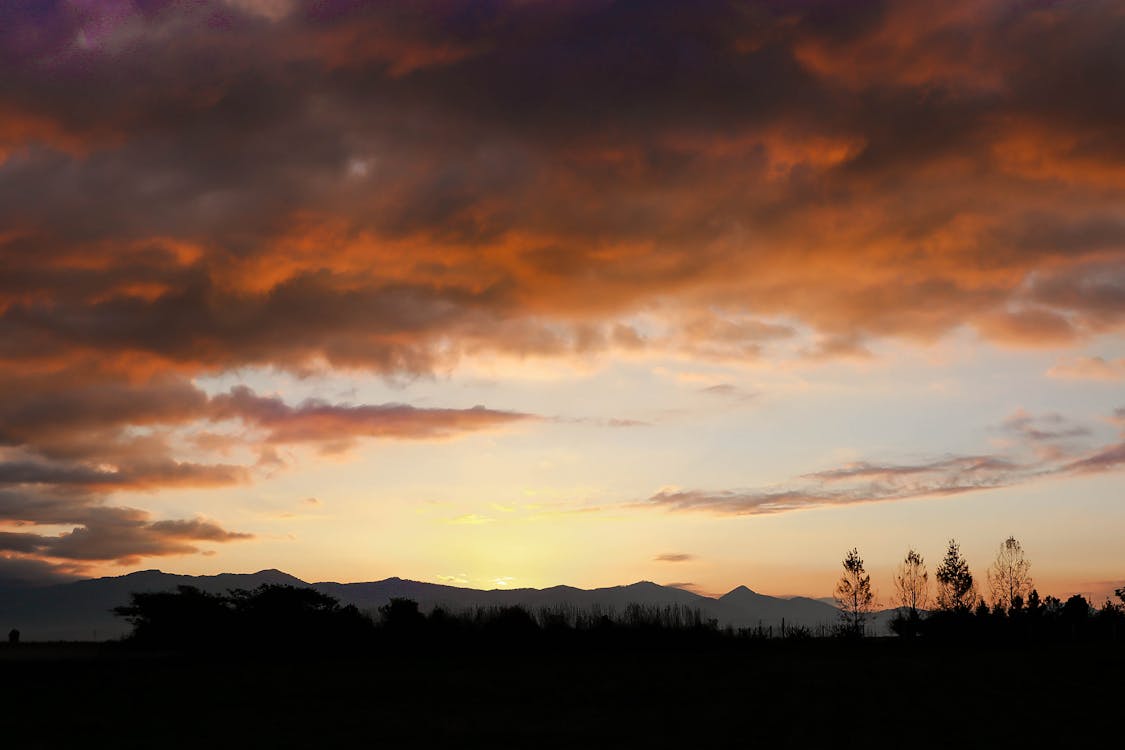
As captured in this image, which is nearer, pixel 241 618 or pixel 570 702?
pixel 570 702

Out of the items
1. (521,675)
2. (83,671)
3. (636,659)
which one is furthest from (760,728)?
(83,671)

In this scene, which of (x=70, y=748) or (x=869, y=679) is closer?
(x=70, y=748)

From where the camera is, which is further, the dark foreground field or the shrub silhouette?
the shrub silhouette

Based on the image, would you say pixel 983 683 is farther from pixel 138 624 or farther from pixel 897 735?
pixel 138 624

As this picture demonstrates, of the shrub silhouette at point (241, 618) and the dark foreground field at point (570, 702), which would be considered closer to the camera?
the dark foreground field at point (570, 702)

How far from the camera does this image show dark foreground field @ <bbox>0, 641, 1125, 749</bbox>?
25.7 m

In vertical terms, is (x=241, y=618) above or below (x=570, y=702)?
above

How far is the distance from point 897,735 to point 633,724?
6718 millimetres

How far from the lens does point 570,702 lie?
108 ft

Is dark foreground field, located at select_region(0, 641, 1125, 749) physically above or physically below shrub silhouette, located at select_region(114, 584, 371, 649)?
below

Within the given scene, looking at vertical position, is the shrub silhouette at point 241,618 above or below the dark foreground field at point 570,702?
above

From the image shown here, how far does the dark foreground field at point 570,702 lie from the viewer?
25.7m

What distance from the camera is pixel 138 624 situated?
232ft

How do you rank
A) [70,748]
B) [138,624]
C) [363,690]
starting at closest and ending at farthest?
1. [70,748]
2. [363,690]
3. [138,624]
